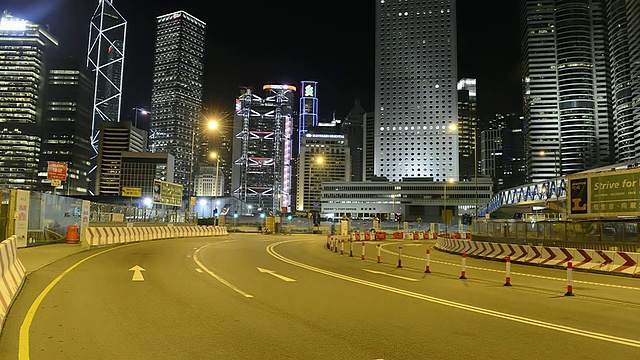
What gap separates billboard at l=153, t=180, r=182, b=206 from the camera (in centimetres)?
A: 4669

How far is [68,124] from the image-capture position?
18150 cm

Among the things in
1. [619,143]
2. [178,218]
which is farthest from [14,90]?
[619,143]

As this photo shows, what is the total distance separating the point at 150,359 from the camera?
19.4 feet

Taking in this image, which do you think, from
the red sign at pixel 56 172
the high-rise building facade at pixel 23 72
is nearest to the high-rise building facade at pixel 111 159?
the high-rise building facade at pixel 23 72

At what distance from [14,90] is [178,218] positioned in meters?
177

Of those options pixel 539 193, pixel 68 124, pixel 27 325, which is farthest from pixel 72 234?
pixel 68 124

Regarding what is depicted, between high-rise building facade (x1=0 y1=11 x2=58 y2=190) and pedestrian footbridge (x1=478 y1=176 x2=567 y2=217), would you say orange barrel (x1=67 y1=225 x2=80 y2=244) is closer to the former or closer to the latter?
pedestrian footbridge (x1=478 y1=176 x2=567 y2=217)

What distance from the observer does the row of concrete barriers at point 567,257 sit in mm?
18812

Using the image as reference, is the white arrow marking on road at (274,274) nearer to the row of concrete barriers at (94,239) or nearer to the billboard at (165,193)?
the row of concrete barriers at (94,239)

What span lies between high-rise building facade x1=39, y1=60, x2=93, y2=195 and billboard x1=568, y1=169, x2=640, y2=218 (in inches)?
7059

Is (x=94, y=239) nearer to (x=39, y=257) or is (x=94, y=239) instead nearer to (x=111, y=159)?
(x=39, y=257)

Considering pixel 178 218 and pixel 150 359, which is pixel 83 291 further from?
pixel 178 218

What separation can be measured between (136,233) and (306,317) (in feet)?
92.6

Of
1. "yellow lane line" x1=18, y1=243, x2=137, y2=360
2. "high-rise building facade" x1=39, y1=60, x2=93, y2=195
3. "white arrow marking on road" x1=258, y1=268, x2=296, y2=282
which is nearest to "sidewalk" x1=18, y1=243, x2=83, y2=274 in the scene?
"yellow lane line" x1=18, y1=243, x2=137, y2=360
